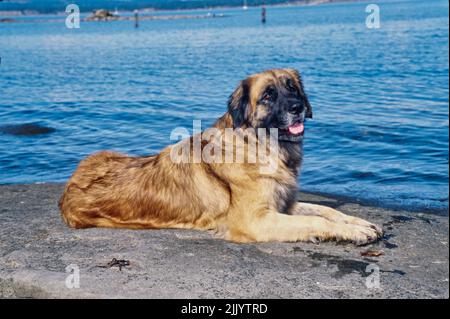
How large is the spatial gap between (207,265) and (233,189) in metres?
1.05

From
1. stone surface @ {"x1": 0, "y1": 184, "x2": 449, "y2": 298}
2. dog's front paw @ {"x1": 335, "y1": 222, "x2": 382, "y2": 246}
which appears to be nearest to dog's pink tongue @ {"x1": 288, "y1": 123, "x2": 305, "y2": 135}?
dog's front paw @ {"x1": 335, "y1": 222, "x2": 382, "y2": 246}

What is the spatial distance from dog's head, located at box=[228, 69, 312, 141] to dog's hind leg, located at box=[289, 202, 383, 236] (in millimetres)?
805

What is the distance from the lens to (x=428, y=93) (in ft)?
57.2

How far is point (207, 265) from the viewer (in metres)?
5.16

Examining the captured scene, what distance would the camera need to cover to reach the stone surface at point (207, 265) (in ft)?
15.2

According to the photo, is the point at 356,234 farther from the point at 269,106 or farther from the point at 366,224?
the point at 269,106

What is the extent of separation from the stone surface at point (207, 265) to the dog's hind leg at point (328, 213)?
0.34 meters

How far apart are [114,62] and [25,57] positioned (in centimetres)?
756

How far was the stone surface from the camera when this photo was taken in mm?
4637

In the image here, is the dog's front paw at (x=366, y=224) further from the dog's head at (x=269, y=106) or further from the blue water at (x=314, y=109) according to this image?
the blue water at (x=314, y=109)

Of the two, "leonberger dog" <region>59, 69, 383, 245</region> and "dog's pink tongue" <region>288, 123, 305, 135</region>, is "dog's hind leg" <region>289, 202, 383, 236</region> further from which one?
"dog's pink tongue" <region>288, 123, 305, 135</region>

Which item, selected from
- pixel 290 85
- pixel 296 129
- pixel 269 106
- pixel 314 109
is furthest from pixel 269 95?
pixel 314 109

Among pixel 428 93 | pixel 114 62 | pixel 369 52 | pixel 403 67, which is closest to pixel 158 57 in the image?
pixel 114 62

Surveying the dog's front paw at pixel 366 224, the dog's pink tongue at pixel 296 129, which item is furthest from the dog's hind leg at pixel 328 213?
the dog's pink tongue at pixel 296 129
